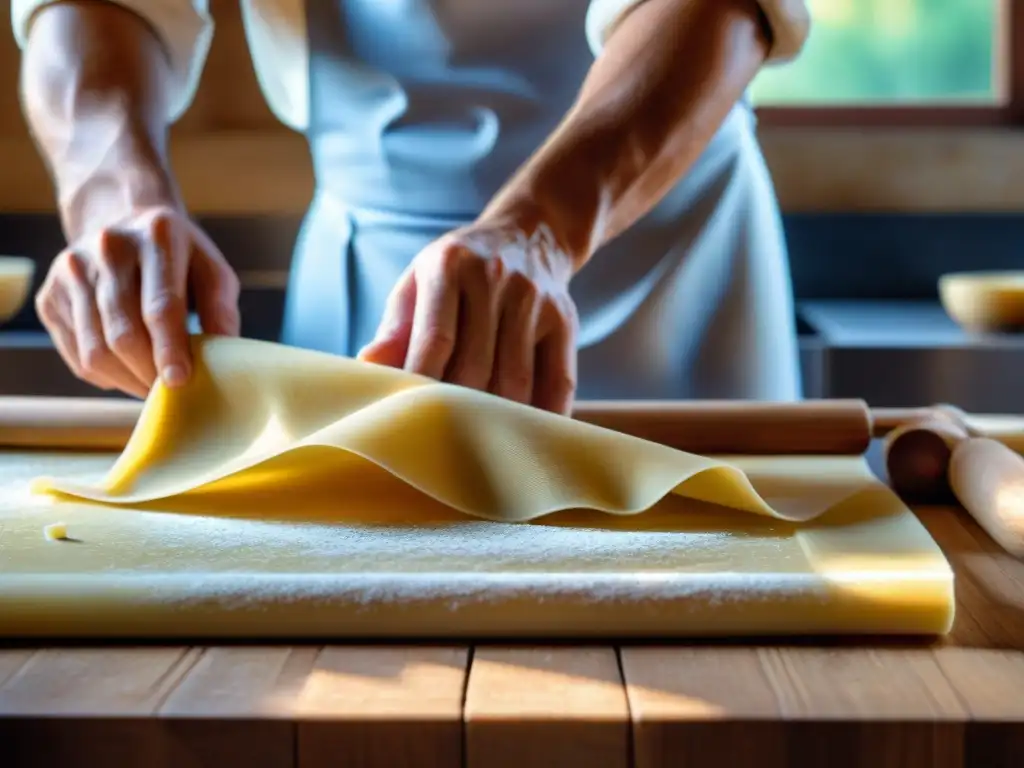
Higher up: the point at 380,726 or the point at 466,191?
the point at 466,191

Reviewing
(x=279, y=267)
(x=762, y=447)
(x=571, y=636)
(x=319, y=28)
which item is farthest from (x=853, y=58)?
(x=571, y=636)

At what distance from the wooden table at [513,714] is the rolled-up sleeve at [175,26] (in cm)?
75

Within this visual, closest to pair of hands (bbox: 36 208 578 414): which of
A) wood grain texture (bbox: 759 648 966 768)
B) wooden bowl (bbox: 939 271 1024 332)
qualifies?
wood grain texture (bbox: 759 648 966 768)

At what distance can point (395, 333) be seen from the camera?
30.7 inches

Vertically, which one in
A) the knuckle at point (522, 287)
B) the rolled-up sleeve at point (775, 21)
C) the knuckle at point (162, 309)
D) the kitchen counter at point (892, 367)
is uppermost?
the rolled-up sleeve at point (775, 21)

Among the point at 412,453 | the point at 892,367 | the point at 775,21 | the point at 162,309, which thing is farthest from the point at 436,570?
the point at 892,367

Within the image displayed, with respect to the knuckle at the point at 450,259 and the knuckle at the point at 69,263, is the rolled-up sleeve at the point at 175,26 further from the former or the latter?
the knuckle at the point at 450,259

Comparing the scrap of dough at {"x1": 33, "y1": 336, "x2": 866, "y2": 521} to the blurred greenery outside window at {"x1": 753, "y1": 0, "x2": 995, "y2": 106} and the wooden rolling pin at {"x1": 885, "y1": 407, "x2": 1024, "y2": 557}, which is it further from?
the blurred greenery outside window at {"x1": 753, "y1": 0, "x2": 995, "y2": 106}

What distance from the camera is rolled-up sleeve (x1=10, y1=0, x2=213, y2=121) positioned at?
1.06 m

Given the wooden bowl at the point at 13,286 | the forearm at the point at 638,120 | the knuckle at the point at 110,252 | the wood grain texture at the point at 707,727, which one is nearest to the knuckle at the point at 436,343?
the forearm at the point at 638,120

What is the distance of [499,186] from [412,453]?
1.89ft

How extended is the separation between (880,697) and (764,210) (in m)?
0.84

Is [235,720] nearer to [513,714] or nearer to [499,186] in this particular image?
[513,714]

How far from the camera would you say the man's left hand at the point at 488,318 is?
0.74m
